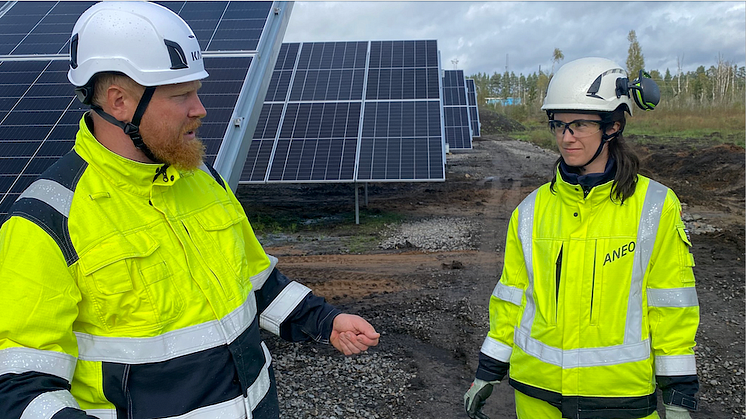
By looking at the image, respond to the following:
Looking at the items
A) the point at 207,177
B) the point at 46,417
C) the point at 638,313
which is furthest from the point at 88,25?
the point at 638,313

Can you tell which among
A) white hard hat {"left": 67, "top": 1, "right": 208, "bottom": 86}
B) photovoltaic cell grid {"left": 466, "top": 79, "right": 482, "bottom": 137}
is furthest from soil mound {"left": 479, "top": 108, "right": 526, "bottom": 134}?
white hard hat {"left": 67, "top": 1, "right": 208, "bottom": 86}

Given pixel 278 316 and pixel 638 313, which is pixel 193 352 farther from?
pixel 638 313

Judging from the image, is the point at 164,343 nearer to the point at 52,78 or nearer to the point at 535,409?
the point at 535,409

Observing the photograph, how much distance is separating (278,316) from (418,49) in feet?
39.9

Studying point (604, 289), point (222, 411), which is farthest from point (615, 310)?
point (222, 411)

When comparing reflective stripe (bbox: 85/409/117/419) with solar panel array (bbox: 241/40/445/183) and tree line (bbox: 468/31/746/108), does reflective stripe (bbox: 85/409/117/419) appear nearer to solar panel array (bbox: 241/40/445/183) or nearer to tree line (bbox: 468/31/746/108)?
solar panel array (bbox: 241/40/445/183)

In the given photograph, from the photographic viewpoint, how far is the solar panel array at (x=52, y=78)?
4.95m

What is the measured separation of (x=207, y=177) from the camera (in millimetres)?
2207

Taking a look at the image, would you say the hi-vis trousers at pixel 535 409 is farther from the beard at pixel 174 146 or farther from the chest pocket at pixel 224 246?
the beard at pixel 174 146

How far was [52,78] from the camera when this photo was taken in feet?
20.0

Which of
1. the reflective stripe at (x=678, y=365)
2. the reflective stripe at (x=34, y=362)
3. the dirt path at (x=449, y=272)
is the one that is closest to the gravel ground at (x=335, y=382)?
the dirt path at (x=449, y=272)

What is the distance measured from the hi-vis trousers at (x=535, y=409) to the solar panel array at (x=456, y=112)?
1392 centimetres

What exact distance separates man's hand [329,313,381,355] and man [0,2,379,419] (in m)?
0.36

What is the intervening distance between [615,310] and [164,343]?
1.87m
